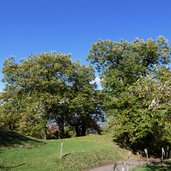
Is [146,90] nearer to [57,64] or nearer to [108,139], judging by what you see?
[108,139]

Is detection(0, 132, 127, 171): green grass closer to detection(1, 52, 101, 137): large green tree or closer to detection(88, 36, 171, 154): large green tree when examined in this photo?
detection(88, 36, 171, 154): large green tree

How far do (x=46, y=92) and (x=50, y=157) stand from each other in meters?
19.7

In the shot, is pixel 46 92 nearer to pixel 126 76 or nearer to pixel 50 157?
pixel 126 76

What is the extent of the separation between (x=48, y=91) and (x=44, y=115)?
350 centimetres

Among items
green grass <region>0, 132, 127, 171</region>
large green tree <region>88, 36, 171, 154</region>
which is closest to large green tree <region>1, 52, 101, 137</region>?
large green tree <region>88, 36, 171, 154</region>

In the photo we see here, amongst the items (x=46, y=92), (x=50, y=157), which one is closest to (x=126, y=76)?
(x=46, y=92)

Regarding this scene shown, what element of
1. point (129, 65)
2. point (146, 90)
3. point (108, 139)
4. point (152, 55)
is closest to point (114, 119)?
point (108, 139)

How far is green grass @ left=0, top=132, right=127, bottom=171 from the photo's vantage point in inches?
744

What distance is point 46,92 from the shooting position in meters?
40.3

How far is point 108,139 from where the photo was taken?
34812mm

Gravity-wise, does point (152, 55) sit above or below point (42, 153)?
above

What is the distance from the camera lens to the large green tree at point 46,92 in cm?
4025

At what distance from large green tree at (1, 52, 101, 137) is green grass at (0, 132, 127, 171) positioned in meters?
10.8

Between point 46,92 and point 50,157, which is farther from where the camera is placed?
point 46,92
